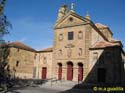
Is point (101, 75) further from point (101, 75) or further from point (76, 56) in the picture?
point (76, 56)

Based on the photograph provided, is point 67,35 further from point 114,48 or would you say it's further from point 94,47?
point 114,48

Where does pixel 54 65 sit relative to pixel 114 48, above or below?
below

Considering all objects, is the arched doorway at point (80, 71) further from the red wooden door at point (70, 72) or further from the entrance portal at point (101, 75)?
the entrance portal at point (101, 75)

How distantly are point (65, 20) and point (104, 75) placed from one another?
14.0 meters

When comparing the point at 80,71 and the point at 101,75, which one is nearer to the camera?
the point at 101,75

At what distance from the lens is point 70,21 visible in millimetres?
43625

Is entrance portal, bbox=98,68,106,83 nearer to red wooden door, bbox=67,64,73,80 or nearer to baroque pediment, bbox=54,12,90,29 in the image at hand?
→ red wooden door, bbox=67,64,73,80

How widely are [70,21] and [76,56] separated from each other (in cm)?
738

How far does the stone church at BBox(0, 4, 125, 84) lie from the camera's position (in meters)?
37.4

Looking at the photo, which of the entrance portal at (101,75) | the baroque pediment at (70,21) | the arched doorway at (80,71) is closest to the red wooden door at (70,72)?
the arched doorway at (80,71)

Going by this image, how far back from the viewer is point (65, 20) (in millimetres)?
44500

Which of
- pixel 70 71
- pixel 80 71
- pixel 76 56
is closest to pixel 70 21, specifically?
pixel 76 56

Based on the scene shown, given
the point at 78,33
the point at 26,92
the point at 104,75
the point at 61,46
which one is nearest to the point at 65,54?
the point at 61,46

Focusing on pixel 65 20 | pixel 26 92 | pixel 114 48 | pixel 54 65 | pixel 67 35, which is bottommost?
pixel 26 92
